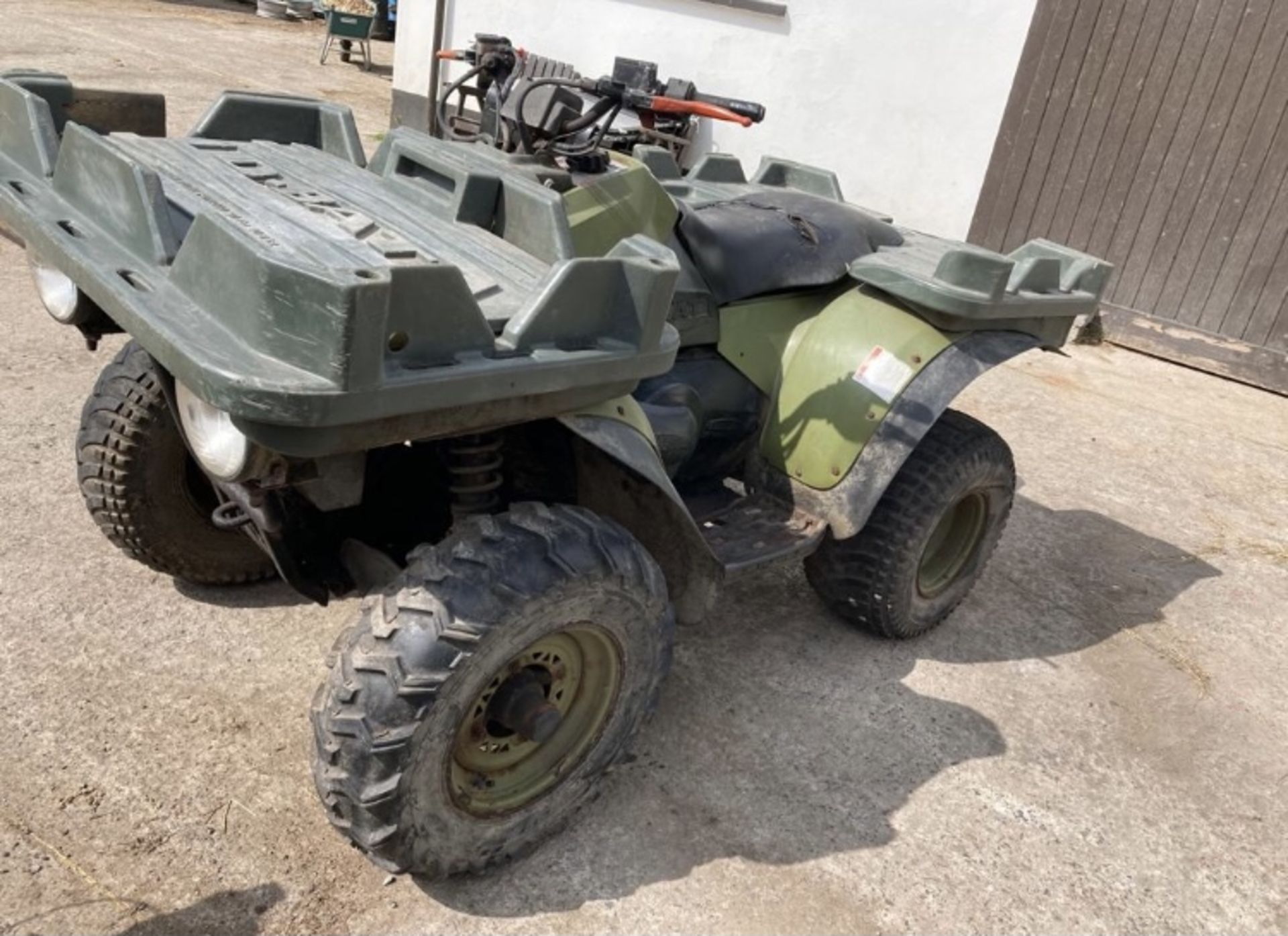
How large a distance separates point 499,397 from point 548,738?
0.89 m

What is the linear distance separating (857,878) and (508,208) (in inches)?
68.3

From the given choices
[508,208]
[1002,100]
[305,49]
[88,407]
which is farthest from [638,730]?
[305,49]

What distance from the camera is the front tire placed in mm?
2029

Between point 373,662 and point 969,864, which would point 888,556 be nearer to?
point 969,864

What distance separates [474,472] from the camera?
2.32 meters

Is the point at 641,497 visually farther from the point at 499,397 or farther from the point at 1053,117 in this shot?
the point at 1053,117

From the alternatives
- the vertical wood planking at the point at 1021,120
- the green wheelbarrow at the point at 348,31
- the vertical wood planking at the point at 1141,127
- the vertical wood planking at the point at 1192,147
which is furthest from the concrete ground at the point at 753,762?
the green wheelbarrow at the point at 348,31

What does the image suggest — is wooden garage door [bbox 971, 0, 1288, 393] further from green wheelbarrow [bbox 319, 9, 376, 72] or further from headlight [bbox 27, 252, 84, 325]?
green wheelbarrow [bbox 319, 9, 376, 72]

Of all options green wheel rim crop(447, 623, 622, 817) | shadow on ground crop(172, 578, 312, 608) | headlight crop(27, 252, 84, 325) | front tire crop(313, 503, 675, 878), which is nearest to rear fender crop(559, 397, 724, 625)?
front tire crop(313, 503, 675, 878)

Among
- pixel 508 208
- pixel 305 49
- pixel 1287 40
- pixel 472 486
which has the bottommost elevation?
pixel 305 49

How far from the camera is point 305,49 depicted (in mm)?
15547

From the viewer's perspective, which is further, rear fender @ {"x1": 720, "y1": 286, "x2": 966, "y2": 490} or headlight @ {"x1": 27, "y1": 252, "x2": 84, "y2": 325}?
rear fender @ {"x1": 720, "y1": 286, "x2": 966, "y2": 490}

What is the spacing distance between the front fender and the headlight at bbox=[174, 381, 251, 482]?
62.8 inches

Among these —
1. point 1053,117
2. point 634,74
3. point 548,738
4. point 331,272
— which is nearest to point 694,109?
point 634,74
